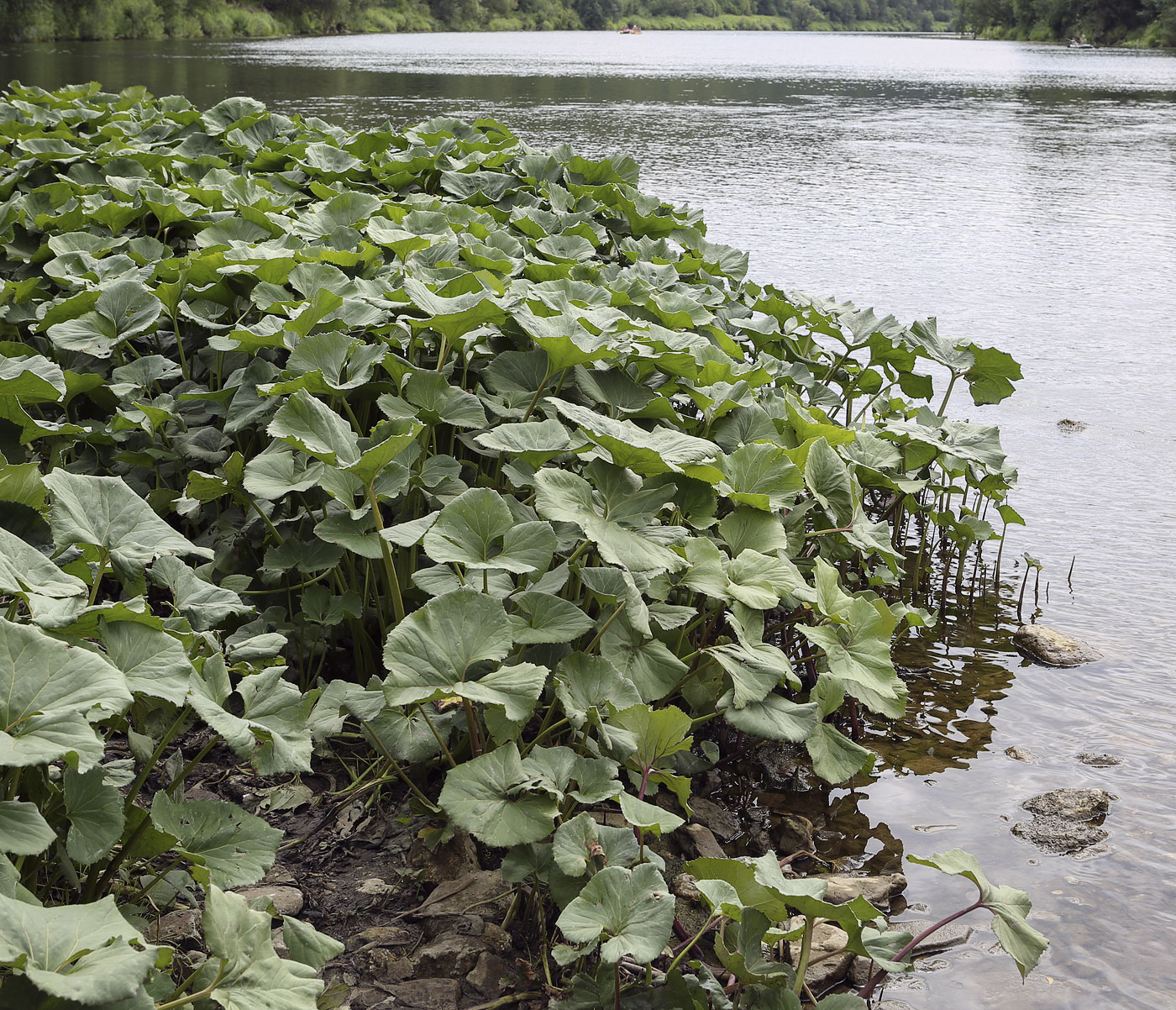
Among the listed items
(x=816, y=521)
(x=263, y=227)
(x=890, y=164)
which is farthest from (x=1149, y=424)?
(x=890, y=164)

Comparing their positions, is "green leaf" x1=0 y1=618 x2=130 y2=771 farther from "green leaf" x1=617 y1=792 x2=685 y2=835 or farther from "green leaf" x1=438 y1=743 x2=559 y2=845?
"green leaf" x1=617 y1=792 x2=685 y2=835

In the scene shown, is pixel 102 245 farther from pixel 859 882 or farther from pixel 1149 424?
pixel 1149 424

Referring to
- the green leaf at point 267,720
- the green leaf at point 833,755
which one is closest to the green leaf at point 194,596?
the green leaf at point 267,720

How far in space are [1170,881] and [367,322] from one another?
222 cm

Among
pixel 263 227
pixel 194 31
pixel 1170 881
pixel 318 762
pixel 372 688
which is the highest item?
pixel 194 31

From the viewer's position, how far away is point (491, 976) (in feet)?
5.45

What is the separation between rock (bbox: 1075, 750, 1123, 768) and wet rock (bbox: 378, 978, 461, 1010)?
192 cm

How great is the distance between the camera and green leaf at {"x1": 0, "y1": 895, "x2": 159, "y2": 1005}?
3.00 ft

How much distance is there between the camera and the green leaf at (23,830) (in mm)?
1046

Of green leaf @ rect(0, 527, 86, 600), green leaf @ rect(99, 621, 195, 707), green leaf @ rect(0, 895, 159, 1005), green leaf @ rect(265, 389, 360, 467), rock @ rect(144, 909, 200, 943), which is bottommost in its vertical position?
rock @ rect(144, 909, 200, 943)

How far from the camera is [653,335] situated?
245 centimetres

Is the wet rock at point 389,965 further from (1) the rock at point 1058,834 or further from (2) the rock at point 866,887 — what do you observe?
(1) the rock at point 1058,834

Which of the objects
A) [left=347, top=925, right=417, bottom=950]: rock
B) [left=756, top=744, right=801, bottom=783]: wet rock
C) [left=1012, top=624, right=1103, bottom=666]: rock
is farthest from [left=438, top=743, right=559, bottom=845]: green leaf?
[left=1012, top=624, right=1103, bottom=666]: rock

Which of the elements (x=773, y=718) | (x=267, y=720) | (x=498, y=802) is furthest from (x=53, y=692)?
(x=773, y=718)
